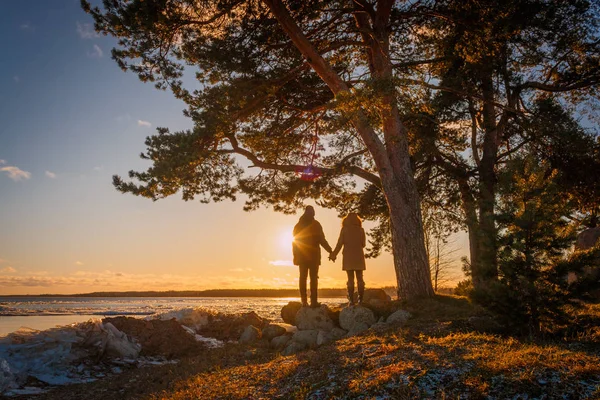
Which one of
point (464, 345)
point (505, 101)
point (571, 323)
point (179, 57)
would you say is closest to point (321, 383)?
point (464, 345)

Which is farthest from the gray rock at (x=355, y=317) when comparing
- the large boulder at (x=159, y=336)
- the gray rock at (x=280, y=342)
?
the large boulder at (x=159, y=336)

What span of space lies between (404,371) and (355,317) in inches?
215

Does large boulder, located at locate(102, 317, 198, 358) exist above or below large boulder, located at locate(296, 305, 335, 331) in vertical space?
below

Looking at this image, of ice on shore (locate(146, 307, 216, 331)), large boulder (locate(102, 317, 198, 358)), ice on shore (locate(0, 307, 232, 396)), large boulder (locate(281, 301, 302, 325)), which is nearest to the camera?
ice on shore (locate(0, 307, 232, 396))

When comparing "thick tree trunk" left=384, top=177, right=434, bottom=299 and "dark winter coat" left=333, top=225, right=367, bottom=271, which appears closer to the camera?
"dark winter coat" left=333, top=225, right=367, bottom=271

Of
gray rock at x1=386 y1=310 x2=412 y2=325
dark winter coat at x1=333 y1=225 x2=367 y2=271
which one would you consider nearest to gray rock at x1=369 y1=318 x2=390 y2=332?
gray rock at x1=386 y1=310 x2=412 y2=325

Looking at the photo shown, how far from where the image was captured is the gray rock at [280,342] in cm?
961

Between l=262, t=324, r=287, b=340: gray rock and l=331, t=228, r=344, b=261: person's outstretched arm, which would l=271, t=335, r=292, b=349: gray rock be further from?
l=331, t=228, r=344, b=261: person's outstretched arm

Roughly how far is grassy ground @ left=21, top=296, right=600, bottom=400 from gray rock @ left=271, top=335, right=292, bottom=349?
1037 mm

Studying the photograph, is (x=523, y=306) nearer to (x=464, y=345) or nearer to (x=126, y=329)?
(x=464, y=345)

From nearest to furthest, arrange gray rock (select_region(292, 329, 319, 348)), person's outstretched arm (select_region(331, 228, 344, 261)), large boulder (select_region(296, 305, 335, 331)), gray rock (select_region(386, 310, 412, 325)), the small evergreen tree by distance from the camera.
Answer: the small evergreen tree, gray rock (select_region(292, 329, 319, 348)), gray rock (select_region(386, 310, 412, 325)), large boulder (select_region(296, 305, 335, 331)), person's outstretched arm (select_region(331, 228, 344, 261))

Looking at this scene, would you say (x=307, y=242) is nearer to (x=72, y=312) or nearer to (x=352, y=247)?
(x=352, y=247)

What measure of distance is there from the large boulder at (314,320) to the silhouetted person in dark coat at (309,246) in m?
0.61

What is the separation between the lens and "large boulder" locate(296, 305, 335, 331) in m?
10.4
